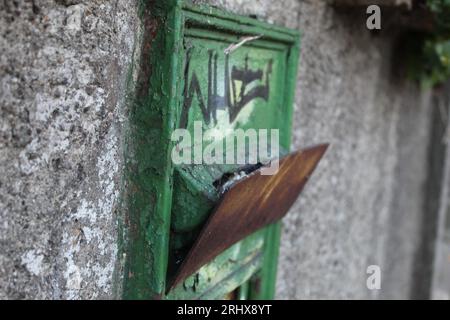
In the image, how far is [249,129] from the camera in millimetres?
1544

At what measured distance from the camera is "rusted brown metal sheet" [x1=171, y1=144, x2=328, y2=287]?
1.22 m

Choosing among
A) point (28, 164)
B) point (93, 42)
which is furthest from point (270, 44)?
point (28, 164)

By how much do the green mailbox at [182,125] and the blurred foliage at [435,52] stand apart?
110 centimetres

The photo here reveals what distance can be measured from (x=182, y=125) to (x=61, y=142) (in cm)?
33

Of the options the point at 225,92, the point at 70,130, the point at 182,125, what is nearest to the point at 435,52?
the point at 225,92

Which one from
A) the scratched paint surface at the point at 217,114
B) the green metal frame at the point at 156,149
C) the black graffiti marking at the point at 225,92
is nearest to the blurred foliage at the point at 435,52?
the scratched paint surface at the point at 217,114

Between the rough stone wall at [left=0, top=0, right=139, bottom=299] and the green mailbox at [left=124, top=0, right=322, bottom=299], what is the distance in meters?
0.05

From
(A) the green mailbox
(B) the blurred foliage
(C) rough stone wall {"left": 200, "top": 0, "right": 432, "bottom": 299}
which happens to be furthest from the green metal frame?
(B) the blurred foliage

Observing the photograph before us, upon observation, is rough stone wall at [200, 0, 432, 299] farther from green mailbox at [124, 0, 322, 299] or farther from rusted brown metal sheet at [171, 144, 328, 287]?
rusted brown metal sheet at [171, 144, 328, 287]

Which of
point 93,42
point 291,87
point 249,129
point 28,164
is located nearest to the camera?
point 28,164

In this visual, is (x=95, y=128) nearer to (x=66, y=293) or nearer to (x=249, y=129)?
(x=66, y=293)

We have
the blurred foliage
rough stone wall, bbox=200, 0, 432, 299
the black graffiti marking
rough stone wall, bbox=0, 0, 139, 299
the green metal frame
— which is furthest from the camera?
the blurred foliage
